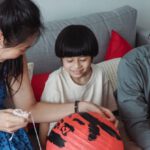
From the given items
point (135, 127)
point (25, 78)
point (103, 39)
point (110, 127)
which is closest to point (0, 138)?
point (25, 78)

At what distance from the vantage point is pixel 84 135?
1.08 m

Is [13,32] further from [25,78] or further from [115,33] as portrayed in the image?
[115,33]

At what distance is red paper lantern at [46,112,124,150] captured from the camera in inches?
42.0

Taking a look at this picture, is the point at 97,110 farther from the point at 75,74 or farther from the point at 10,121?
the point at 10,121

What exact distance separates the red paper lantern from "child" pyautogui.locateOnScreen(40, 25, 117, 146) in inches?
10.2

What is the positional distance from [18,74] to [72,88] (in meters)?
0.28

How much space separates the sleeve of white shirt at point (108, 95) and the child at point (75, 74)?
0.03m

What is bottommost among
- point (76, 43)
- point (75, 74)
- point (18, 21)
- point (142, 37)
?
point (142, 37)

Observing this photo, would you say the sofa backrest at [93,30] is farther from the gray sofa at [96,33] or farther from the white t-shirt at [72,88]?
the white t-shirt at [72,88]

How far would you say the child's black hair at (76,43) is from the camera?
1.34 meters

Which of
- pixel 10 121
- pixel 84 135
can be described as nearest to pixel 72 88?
pixel 84 135

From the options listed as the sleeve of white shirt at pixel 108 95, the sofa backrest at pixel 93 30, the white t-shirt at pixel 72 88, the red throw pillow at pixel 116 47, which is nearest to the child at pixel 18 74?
the white t-shirt at pixel 72 88

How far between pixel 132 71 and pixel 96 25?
0.56 meters

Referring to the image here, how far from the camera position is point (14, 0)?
0.98 m
